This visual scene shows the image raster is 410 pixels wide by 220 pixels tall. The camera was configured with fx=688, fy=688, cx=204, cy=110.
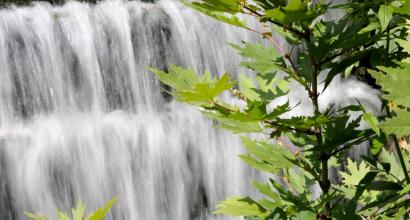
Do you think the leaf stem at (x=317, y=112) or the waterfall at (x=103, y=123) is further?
the waterfall at (x=103, y=123)

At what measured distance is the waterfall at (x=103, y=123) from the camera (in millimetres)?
4688

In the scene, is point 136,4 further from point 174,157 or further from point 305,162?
point 305,162

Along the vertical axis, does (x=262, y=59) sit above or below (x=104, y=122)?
above

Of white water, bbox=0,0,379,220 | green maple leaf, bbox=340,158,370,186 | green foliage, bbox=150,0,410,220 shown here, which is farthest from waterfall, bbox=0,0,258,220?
green foliage, bbox=150,0,410,220

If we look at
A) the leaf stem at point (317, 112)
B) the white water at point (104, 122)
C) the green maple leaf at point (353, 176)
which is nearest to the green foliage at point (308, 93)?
the leaf stem at point (317, 112)

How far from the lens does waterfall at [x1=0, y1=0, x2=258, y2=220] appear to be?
4688mm

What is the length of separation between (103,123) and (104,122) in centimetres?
2

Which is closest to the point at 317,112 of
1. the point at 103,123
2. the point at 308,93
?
the point at 308,93

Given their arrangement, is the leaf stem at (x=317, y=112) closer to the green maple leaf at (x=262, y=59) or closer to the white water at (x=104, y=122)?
the green maple leaf at (x=262, y=59)

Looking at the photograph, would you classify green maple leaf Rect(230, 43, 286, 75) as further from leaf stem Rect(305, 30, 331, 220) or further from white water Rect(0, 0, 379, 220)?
white water Rect(0, 0, 379, 220)

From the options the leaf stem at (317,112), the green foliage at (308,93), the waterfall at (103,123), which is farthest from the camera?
the waterfall at (103,123)

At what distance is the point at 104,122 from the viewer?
16.5ft

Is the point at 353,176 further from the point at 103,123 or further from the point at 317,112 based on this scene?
the point at 103,123

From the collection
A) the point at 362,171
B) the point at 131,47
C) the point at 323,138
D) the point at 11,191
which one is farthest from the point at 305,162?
the point at 131,47
